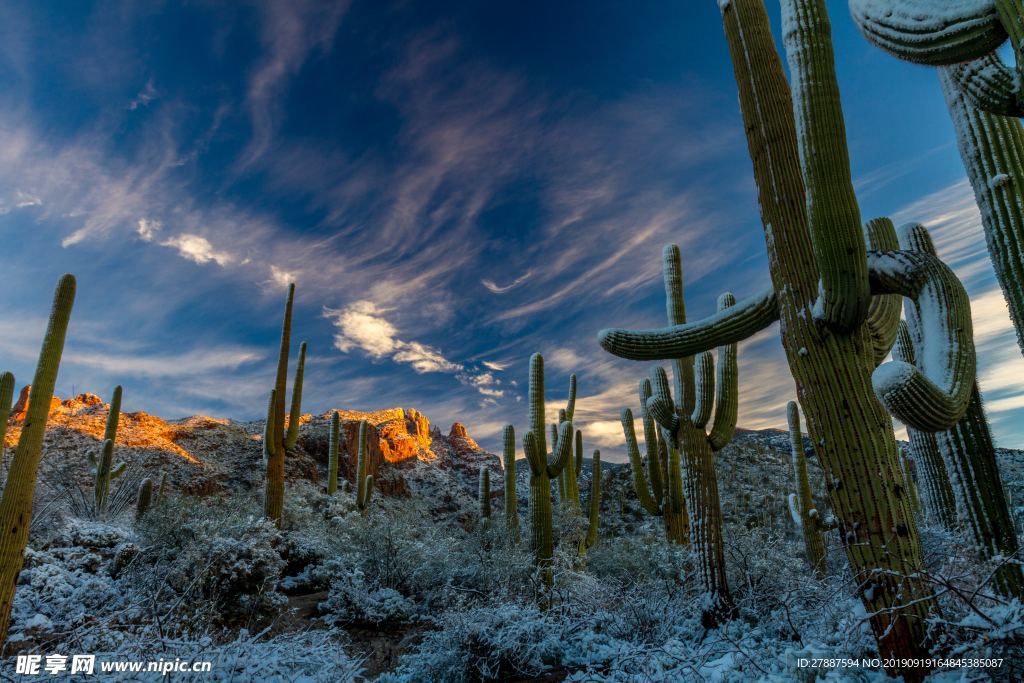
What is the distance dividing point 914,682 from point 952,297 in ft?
6.81

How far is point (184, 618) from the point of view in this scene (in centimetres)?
598

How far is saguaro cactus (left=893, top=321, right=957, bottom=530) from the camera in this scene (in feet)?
19.1

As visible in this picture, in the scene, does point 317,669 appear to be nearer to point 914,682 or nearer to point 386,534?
point 914,682

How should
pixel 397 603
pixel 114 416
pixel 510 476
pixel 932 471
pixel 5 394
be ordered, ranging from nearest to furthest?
pixel 932 471
pixel 5 394
pixel 397 603
pixel 510 476
pixel 114 416

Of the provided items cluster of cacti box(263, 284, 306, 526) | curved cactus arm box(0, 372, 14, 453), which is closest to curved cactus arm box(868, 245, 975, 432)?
curved cactus arm box(0, 372, 14, 453)

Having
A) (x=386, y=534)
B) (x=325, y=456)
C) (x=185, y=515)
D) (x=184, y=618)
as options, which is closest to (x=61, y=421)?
(x=325, y=456)

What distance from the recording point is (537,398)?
990 centimetres

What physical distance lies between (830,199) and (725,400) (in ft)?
15.4

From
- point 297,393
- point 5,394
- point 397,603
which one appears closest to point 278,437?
point 297,393

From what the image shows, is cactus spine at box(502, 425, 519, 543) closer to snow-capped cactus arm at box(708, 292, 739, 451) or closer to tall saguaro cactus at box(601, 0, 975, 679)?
snow-capped cactus arm at box(708, 292, 739, 451)

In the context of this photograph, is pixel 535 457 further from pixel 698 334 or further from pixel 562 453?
pixel 698 334

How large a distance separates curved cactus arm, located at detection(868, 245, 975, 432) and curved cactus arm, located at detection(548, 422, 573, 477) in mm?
6885

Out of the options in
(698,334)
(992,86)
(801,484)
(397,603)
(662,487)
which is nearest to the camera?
(992,86)

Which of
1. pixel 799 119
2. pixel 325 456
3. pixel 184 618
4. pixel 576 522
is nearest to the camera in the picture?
pixel 799 119
